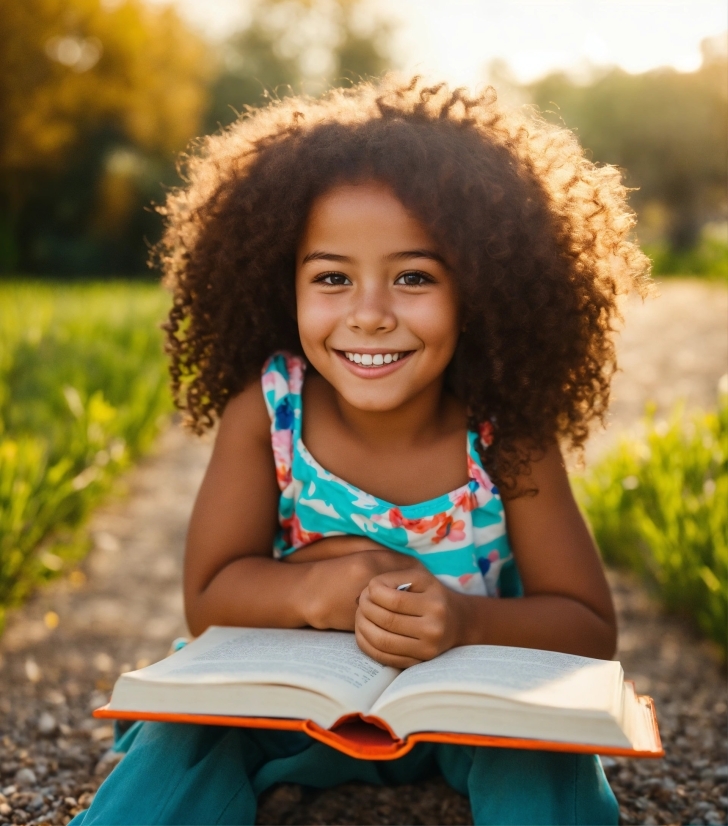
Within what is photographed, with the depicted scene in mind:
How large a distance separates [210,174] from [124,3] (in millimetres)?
14760

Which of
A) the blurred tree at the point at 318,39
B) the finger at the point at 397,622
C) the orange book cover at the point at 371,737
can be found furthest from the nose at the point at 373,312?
the blurred tree at the point at 318,39

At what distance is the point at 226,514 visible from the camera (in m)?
1.75

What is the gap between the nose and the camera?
5.05 feet

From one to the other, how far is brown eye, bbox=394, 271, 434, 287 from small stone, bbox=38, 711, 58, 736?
1243 millimetres

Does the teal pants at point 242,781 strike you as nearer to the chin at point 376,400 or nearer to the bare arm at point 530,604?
the bare arm at point 530,604

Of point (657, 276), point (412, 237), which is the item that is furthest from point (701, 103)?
point (412, 237)

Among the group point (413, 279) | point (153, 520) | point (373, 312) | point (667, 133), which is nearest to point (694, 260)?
point (667, 133)

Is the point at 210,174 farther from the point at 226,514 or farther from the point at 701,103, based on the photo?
the point at 701,103

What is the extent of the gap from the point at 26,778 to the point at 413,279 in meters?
1.19

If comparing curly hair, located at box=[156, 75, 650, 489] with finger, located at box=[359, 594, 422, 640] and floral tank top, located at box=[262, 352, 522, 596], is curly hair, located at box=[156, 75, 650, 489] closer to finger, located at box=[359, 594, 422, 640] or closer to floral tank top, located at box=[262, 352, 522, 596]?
floral tank top, located at box=[262, 352, 522, 596]

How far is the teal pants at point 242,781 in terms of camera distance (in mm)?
1332

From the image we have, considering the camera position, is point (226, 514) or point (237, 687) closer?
point (237, 687)

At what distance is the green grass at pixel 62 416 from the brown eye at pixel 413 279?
1.46m

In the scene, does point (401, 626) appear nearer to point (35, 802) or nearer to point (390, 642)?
point (390, 642)
